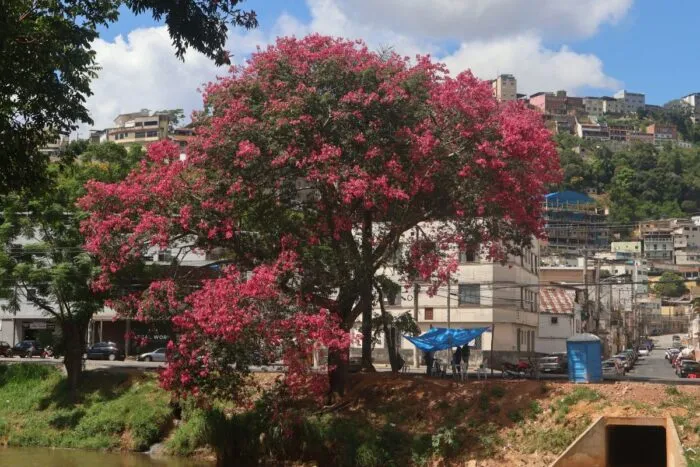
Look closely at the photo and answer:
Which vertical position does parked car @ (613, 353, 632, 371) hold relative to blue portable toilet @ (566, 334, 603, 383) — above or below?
below

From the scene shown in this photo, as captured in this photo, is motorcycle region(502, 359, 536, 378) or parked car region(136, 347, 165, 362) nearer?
motorcycle region(502, 359, 536, 378)

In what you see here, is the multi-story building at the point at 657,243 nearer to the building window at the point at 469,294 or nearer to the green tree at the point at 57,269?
the building window at the point at 469,294

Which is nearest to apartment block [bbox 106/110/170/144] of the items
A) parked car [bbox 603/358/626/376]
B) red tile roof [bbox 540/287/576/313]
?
red tile roof [bbox 540/287/576/313]

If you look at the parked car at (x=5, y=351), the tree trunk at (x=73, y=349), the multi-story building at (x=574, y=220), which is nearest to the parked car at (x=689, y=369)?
the tree trunk at (x=73, y=349)

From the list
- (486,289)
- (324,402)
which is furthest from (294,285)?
(486,289)

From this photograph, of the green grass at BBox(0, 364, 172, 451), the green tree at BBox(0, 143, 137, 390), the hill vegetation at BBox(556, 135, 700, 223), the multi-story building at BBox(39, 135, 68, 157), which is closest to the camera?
the multi-story building at BBox(39, 135, 68, 157)

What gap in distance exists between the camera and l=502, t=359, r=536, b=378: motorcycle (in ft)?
129

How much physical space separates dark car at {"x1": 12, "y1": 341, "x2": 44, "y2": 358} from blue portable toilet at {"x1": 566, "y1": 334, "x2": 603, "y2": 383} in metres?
40.4

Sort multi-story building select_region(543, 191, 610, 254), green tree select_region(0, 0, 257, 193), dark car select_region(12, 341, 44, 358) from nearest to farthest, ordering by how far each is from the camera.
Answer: green tree select_region(0, 0, 257, 193)
dark car select_region(12, 341, 44, 358)
multi-story building select_region(543, 191, 610, 254)

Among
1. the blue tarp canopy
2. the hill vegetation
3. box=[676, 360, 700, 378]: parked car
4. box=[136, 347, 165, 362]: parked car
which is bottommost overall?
box=[676, 360, 700, 378]: parked car

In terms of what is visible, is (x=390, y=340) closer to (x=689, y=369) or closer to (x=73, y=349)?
(x=73, y=349)

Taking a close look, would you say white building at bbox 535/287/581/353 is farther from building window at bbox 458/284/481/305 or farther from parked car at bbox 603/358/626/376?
parked car at bbox 603/358/626/376

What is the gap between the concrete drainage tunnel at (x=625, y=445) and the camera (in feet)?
80.9

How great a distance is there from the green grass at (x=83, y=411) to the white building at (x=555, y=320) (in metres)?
41.4
